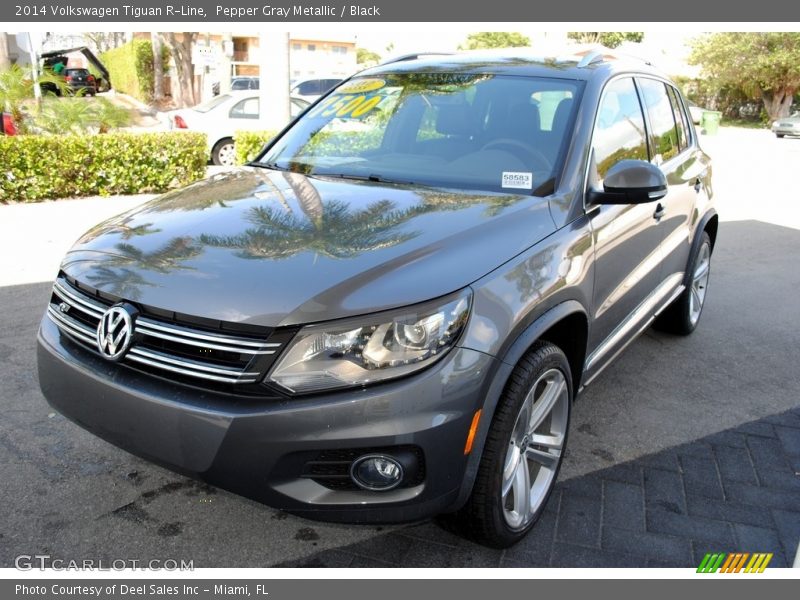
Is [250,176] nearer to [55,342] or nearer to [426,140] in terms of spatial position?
[426,140]

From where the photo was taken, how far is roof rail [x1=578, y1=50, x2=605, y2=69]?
144 inches

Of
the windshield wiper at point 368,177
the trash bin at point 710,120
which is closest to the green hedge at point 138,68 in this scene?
the trash bin at point 710,120

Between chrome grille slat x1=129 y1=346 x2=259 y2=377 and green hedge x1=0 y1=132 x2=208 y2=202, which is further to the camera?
green hedge x1=0 y1=132 x2=208 y2=202

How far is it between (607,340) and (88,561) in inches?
96.9

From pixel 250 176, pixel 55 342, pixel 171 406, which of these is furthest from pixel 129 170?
pixel 171 406

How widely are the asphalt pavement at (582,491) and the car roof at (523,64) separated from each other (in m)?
1.86

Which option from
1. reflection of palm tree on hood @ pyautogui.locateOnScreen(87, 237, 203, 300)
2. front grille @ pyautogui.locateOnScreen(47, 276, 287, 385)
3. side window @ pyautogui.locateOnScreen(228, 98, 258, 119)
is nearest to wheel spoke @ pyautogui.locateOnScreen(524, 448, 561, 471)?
front grille @ pyautogui.locateOnScreen(47, 276, 287, 385)

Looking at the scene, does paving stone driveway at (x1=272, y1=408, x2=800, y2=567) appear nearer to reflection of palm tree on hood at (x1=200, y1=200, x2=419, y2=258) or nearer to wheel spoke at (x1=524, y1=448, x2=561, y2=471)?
wheel spoke at (x1=524, y1=448, x2=561, y2=471)

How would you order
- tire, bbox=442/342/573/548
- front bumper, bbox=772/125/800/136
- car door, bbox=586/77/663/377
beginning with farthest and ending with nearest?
1. front bumper, bbox=772/125/800/136
2. car door, bbox=586/77/663/377
3. tire, bbox=442/342/573/548

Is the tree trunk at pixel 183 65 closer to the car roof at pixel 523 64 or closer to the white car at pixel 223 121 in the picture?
the white car at pixel 223 121

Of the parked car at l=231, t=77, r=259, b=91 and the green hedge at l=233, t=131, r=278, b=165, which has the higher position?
the green hedge at l=233, t=131, r=278, b=165

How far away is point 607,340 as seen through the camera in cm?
349

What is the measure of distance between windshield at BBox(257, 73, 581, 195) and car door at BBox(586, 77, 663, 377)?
23cm

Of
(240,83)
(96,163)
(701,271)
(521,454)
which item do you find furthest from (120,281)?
(240,83)
